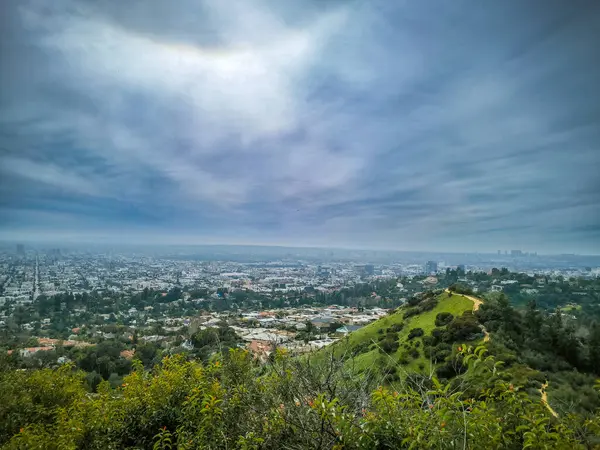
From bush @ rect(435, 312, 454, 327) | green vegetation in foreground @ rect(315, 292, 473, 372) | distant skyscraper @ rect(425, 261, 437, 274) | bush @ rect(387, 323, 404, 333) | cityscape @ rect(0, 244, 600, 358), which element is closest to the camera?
green vegetation in foreground @ rect(315, 292, 473, 372)

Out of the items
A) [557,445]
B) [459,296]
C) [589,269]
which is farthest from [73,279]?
[589,269]

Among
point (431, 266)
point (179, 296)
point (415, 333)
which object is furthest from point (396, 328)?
point (431, 266)

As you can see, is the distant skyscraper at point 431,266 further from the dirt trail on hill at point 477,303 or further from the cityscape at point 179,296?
the dirt trail on hill at point 477,303

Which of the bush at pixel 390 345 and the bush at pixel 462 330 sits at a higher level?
the bush at pixel 462 330

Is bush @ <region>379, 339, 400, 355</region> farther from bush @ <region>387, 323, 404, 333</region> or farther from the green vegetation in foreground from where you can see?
bush @ <region>387, 323, 404, 333</region>

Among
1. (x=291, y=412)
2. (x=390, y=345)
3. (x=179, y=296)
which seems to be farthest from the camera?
(x=179, y=296)

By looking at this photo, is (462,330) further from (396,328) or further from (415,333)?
(396,328)

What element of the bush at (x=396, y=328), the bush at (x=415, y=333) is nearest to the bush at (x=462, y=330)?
the bush at (x=415, y=333)

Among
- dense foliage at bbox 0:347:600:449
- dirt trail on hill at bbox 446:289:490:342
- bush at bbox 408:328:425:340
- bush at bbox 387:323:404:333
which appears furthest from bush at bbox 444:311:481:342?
dense foliage at bbox 0:347:600:449

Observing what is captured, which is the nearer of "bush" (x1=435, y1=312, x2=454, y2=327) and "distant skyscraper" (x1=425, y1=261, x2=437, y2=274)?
"bush" (x1=435, y1=312, x2=454, y2=327)

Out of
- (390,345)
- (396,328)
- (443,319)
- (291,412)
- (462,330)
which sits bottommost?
(390,345)

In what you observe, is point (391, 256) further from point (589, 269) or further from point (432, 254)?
point (589, 269)
